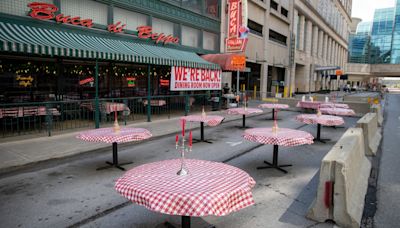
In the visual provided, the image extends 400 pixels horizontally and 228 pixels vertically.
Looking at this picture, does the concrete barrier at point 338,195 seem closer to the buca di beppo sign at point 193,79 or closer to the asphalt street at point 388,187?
the asphalt street at point 388,187

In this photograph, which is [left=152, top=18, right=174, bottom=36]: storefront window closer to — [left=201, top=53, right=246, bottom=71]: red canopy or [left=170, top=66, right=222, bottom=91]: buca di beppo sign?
[left=170, top=66, right=222, bottom=91]: buca di beppo sign

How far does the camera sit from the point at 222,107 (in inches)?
840

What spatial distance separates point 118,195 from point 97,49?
324 inches

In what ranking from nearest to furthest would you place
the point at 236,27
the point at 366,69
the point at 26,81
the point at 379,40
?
the point at 26,81 < the point at 236,27 < the point at 366,69 < the point at 379,40

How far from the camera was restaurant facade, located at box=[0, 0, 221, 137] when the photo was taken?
11273 mm

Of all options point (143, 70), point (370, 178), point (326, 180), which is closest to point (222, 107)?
point (143, 70)

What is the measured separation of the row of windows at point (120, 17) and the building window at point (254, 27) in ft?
28.3

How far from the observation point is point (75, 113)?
12172mm

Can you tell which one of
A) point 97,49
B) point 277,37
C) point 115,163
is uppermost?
point 277,37

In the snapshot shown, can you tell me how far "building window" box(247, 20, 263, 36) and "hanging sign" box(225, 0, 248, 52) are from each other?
22.6ft

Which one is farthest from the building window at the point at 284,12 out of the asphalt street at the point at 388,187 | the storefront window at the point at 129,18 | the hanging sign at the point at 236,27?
the asphalt street at the point at 388,187

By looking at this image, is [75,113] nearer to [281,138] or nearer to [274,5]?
[281,138]

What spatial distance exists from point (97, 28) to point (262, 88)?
75.5 feet

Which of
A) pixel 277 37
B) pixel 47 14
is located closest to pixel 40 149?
pixel 47 14
